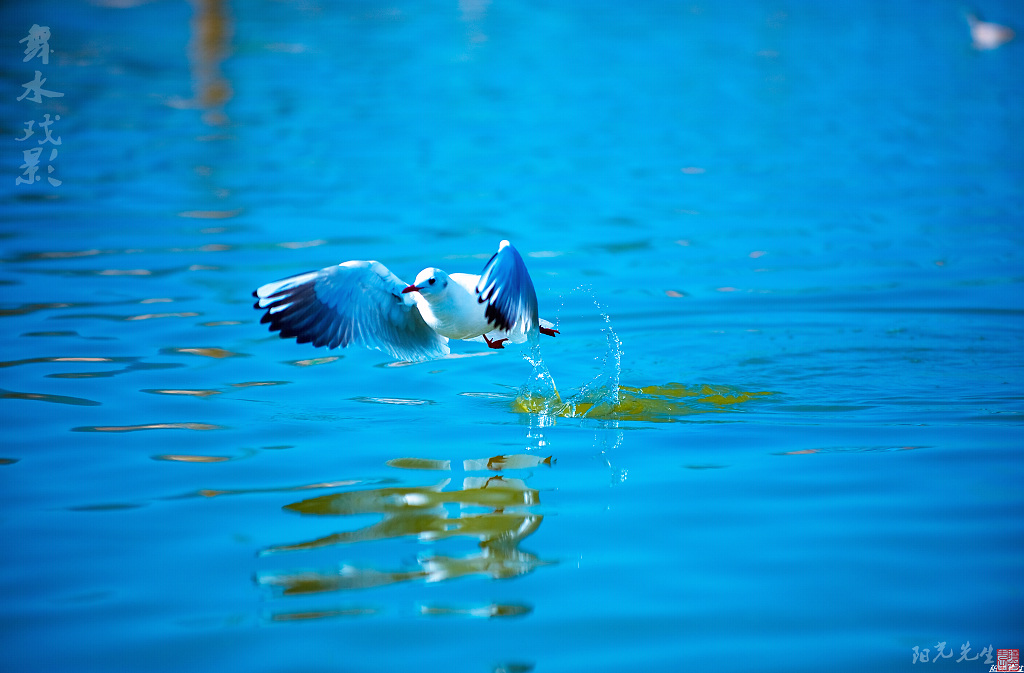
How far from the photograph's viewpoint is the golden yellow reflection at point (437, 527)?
3811 millimetres

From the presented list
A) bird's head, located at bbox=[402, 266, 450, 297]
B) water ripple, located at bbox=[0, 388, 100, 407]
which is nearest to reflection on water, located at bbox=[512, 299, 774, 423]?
bird's head, located at bbox=[402, 266, 450, 297]

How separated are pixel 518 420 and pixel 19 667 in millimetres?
2695

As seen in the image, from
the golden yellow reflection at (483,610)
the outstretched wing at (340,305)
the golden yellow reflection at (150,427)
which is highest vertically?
the outstretched wing at (340,305)

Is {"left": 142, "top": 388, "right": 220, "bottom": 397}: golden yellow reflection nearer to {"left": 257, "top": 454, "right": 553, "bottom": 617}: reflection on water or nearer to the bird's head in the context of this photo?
{"left": 257, "top": 454, "right": 553, "bottom": 617}: reflection on water

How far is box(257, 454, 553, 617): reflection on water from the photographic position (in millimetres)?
3801

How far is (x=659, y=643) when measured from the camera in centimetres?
338

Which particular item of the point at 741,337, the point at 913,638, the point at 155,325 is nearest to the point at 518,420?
the point at 741,337

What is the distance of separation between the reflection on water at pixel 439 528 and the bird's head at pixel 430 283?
775mm

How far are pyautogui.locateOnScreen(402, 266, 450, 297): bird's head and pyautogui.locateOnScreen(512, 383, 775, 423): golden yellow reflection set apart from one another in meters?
0.98

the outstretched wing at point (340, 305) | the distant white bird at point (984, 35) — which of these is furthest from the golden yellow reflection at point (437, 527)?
the distant white bird at point (984, 35)

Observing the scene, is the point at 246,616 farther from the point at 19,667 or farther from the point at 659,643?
the point at 659,643

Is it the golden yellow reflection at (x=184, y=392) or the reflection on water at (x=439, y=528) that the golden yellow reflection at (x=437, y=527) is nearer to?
the reflection on water at (x=439, y=528)

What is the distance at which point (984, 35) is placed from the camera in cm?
2106

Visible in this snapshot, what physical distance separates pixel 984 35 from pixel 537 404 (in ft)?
61.9
